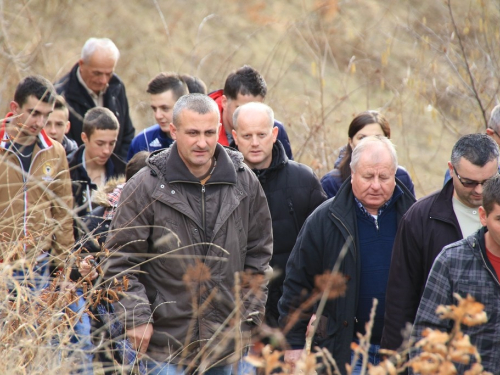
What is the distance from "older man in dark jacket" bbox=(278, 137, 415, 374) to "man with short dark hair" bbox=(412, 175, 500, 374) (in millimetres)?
A: 922

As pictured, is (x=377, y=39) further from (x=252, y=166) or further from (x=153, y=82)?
(x=252, y=166)

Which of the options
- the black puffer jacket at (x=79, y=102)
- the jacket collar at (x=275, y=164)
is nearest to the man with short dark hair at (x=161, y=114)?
the black puffer jacket at (x=79, y=102)

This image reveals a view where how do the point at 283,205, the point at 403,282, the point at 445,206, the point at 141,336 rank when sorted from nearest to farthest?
the point at 141,336 < the point at 403,282 < the point at 445,206 < the point at 283,205

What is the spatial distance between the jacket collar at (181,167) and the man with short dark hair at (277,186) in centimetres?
78

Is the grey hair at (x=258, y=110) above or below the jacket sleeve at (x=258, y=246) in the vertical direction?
above

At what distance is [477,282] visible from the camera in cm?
378

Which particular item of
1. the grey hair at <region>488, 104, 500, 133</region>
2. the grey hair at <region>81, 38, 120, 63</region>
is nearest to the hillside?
the grey hair at <region>81, 38, 120, 63</region>

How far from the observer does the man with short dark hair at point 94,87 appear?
7.43m

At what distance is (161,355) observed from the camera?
4.36 meters

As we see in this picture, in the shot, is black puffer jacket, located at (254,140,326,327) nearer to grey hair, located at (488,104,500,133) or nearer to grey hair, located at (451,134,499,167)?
grey hair, located at (451,134,499,167)

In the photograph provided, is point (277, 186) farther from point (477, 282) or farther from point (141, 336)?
point (477, 282)

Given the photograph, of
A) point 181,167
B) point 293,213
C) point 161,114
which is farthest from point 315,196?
point 161,114

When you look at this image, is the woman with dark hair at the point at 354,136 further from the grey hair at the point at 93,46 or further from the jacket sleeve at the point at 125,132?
the grey hair at the point at 93,46

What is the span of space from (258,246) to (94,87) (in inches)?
A: 143
